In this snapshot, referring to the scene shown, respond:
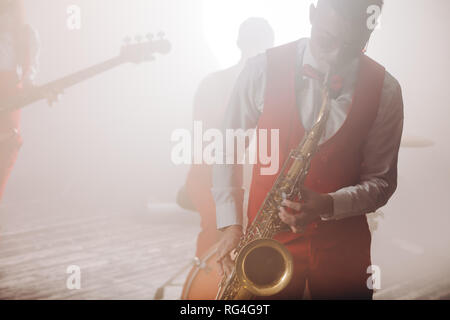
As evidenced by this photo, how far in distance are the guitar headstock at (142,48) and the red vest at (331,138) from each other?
1.31 m

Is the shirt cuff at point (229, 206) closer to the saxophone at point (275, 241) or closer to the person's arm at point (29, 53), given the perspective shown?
the saxophone at point (275, 241)

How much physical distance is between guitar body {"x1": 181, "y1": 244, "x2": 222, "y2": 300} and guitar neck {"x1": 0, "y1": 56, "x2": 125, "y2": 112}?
1478 mm

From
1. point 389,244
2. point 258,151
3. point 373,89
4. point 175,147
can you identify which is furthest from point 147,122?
point 389,244

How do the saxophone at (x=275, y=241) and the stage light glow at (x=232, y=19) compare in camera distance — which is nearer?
the saxophone at (x=275, y=241)

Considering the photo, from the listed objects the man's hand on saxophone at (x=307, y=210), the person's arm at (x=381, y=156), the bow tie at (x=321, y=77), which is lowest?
the man's hand on saxophone at (x=307, y=210)

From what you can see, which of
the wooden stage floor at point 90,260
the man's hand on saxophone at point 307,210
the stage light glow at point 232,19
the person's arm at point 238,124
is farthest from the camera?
the wooden stage floor at point 90,260

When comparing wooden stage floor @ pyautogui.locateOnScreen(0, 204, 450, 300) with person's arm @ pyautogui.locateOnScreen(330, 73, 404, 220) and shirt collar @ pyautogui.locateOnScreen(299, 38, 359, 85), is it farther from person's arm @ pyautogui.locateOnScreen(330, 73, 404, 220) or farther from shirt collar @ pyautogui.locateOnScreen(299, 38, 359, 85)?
shirt collar @ pyautogui.locateOnScreen(299, 38, 359, 85)

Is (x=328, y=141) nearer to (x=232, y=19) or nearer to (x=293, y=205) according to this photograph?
(x=293, y=205)

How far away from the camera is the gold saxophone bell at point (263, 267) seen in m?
1.47

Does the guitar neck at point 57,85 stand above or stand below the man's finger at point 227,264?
above

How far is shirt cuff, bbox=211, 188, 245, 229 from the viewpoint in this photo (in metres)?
1.49

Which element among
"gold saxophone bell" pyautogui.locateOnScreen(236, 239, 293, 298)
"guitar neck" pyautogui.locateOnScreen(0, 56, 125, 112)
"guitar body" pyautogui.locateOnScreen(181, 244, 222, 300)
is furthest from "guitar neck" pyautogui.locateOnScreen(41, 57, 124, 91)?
"gold saxophone bell" pyautogui.locateOnScreen(236, 239, 293, 298)

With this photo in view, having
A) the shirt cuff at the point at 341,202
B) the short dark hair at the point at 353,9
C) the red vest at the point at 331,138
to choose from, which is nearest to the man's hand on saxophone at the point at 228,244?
the red vest at the point at 331,138
